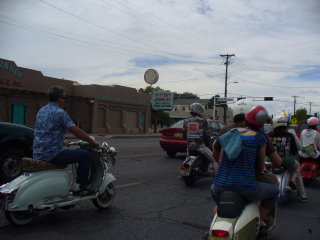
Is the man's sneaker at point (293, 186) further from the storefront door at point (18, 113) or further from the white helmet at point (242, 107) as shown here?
the storefront door at point (18, 113)

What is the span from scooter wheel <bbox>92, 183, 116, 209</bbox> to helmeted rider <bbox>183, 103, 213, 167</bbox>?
8.77 feet

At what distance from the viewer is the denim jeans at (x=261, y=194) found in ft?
12.3

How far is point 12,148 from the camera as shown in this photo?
745 cm

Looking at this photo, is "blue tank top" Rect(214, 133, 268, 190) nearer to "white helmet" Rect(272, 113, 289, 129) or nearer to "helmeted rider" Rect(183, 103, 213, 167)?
"white helmet" Rect(272, 113, 289, 129)

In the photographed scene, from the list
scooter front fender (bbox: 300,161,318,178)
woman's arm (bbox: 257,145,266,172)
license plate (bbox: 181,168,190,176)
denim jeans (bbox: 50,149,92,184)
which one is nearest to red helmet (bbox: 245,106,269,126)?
woman's arm (bbox: 257,145,266,172)

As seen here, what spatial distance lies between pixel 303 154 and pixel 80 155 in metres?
5.32

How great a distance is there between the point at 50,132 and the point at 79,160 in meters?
0.57

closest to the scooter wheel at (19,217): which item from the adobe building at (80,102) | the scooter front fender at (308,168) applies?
the scooter front fender at (308,168)

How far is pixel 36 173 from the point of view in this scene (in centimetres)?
498

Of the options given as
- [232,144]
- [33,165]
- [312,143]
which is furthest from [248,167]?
[312,143]

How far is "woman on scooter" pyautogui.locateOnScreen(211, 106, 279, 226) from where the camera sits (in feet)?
12.2

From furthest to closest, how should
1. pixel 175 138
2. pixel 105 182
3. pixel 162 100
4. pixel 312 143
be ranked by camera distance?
pixel 162 100, pixel 175 138, pixel 312 143, pixel 105 182

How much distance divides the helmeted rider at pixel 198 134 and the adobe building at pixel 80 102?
2270 centimetres

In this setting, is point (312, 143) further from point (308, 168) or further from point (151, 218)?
point (151, 218)
